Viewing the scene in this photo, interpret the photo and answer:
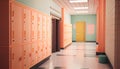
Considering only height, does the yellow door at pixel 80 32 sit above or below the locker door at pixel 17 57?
above

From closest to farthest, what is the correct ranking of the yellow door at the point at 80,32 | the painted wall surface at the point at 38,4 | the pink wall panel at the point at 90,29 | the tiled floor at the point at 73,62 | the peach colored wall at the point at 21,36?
the peach colored wall at the point at 21,36 → the painted wall surface at the point at 38,4 → the tiled floor at the point at 73,62 → the pink wall panel at the point at 90,29 → the yellow door at the point at 80,32

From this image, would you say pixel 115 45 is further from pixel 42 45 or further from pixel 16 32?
pixel 42 45

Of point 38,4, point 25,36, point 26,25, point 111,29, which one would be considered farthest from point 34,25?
point 111,29

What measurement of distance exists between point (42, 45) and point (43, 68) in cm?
109

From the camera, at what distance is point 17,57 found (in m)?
4.78

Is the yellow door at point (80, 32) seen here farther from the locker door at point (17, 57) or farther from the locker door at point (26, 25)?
the locker door at point (17, 57)

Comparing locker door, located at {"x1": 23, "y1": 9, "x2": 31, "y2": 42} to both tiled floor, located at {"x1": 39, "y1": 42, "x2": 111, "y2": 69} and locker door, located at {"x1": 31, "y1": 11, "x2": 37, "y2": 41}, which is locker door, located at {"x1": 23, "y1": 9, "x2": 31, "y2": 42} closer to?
locker door, located at {"x1": 31, "y1": 11, "x2": 37, "y2": 41}

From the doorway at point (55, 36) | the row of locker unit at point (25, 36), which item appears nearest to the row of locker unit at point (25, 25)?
the row of locker unit at point (25, 36)

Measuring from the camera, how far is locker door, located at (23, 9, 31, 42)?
526 centimetres

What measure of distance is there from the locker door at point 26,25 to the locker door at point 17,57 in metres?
0.50

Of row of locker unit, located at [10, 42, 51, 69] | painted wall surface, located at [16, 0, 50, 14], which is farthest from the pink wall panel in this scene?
row of locker unit, located at [10, 42, 51, 69]

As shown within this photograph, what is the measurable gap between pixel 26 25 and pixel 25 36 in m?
0.33

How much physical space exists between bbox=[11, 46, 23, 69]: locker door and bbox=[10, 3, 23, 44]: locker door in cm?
18

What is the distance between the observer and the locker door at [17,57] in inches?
179
